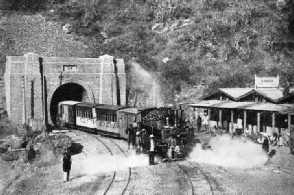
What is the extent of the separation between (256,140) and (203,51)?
2199 cm

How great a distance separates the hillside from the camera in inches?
1475

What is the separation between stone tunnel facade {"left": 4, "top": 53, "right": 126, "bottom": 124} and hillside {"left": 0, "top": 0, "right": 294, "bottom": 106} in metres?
5.58

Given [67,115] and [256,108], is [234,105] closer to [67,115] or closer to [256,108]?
[256,108]

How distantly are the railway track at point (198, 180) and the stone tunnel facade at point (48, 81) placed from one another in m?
19.2

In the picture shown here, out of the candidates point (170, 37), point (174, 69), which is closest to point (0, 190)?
point (174, 69)

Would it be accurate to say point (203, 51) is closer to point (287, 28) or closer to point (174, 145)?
point (287, 28)

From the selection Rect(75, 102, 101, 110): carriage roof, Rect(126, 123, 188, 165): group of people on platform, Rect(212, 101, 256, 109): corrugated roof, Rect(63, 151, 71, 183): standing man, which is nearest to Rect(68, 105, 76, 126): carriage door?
Rect(75, 102, 101, 110): carriage roof

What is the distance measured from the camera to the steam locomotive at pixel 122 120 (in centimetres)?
1709

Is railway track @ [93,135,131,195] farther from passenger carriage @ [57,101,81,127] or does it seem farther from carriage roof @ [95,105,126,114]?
passenger carriage @ [57,101,81,127]

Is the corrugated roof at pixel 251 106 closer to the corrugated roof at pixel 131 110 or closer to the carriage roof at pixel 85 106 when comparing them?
the corrugated roof at pixel 131 110

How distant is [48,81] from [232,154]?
2059 cm

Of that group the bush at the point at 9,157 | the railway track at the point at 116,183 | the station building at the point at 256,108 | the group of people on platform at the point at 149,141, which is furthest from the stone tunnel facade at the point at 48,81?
the railway track at the point at 116,183

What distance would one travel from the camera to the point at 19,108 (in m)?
30.1

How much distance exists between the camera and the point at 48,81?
31812 mm
